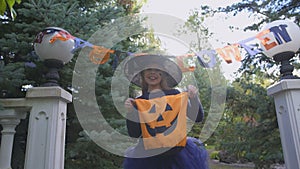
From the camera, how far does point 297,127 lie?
148 cm

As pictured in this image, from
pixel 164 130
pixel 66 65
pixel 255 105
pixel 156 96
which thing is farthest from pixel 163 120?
pixel 255 105

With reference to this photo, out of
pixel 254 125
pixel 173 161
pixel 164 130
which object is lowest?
pixel 173 161

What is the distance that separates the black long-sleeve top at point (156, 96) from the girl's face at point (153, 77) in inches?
2.5

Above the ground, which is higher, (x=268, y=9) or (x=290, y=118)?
(x=268, y=9)

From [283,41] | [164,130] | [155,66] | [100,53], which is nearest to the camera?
[164,130]

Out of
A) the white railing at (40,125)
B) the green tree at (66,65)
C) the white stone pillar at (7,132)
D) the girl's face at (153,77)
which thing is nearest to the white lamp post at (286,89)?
the girl's face at (153,77)

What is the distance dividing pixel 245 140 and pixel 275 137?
36 cm

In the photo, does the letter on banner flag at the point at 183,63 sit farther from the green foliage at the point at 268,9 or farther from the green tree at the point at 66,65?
the green foliage at the point at 268,9

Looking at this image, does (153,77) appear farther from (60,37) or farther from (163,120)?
(60,37)

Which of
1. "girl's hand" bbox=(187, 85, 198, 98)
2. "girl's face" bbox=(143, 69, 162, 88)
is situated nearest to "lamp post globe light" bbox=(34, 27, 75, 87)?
"girl's face" bbox=(143, 69, 162, 88)

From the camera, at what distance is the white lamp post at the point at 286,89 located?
1492 mm

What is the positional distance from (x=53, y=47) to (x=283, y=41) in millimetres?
1572

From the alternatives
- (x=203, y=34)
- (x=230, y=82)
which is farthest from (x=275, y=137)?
(x=203, y=34)

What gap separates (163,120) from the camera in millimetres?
1302
